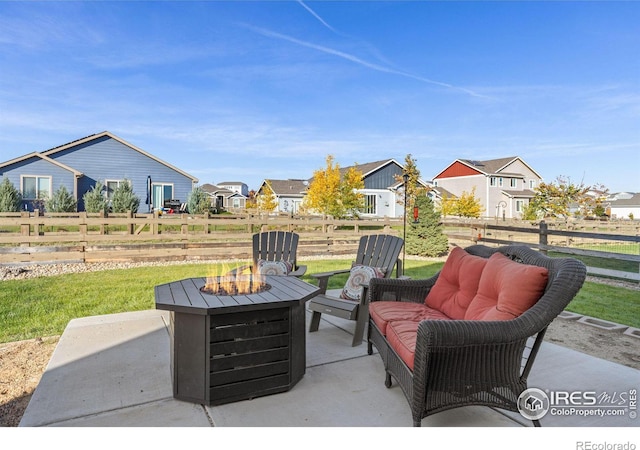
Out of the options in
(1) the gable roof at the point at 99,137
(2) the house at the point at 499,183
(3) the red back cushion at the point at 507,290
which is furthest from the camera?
(2) the house at the point at 499,183

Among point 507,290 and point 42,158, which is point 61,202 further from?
point 507,290

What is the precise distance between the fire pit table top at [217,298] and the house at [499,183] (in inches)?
1059

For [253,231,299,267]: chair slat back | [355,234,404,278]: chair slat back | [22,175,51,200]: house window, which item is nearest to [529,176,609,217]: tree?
[355,234,404,278]: chair slat back

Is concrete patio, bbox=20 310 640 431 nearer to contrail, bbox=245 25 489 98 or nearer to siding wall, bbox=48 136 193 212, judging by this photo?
contrail, bbox=245 25 489 98

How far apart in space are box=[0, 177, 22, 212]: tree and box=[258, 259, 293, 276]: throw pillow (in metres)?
14.8

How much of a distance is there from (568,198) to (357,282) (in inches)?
807

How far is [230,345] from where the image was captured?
227 centimetres

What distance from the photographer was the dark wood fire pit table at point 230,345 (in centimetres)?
223

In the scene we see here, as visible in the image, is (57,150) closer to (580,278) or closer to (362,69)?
(362,69)

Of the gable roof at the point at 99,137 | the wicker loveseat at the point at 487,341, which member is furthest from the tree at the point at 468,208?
the wicker loveseat at the point at 487,341

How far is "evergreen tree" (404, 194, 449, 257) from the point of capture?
10.2m

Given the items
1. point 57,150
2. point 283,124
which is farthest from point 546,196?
point 57,150

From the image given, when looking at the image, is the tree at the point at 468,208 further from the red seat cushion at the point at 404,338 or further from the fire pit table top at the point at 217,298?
the red seat cushion at the point at 404,338

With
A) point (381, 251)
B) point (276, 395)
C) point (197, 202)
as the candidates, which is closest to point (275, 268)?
point (381, 251)
